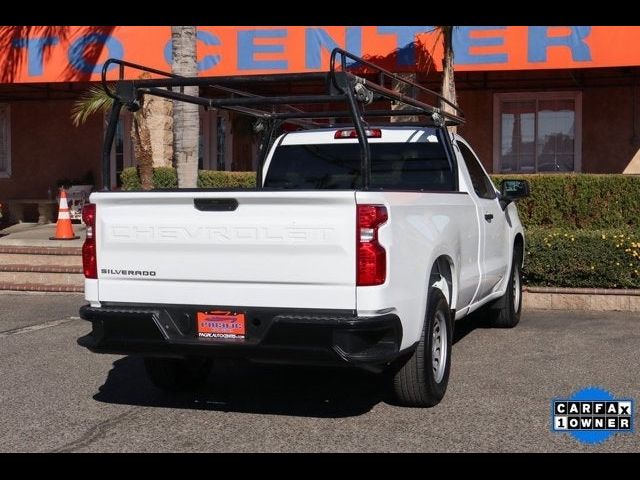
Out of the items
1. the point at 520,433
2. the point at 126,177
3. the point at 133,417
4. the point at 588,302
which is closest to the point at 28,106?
the point at 126,177

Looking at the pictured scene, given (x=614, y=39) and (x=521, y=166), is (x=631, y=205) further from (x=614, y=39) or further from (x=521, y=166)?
(x=521, y=166)

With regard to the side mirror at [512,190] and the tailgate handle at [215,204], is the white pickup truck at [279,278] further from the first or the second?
the side mirror at [512,190]

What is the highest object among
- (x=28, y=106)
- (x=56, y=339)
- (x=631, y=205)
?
(x=28, y=106)

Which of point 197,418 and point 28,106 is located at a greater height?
point 28,106

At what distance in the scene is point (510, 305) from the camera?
29.8 ft

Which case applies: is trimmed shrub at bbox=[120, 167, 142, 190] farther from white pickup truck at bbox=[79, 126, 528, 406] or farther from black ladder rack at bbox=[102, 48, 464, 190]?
white pickup truck at bbox=[79, 126, 528, 406]

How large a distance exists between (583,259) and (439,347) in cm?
486

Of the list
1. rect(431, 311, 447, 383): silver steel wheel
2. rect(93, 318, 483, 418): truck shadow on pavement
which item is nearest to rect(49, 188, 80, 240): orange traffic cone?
rect(93, 318, 483, 418): truck shadow on pavement

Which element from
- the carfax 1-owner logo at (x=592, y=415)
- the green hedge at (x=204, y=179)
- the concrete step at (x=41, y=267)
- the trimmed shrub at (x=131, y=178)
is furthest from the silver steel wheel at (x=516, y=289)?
the trimmed shrub at (x=131, y=178)

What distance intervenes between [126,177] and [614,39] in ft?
27.9

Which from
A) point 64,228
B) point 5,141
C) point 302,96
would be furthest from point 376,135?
point 5,141

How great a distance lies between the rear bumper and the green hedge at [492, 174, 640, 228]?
A: 8.00 m

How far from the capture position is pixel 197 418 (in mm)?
5801

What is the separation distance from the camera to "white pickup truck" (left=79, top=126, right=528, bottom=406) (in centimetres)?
509
